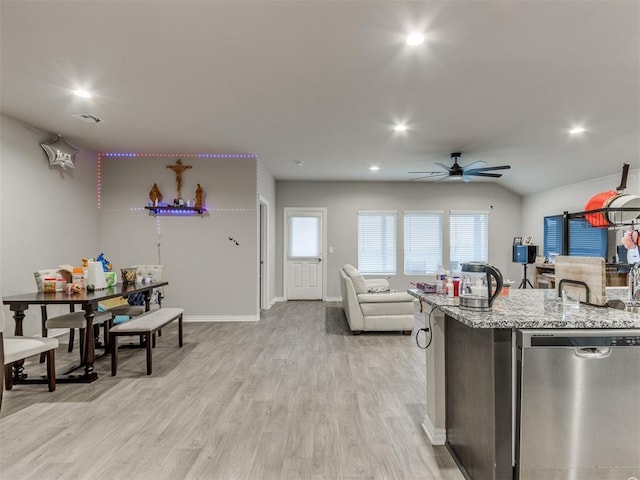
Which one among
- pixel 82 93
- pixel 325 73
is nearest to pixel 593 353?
pixel 325 73

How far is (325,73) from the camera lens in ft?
9.57

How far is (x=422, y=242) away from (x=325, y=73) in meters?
5.74

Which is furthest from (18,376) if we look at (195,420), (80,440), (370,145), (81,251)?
(370,145)

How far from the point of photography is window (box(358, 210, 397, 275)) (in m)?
7.83

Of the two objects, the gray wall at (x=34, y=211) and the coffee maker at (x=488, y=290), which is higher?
the gray wall at (x=34, y=211)

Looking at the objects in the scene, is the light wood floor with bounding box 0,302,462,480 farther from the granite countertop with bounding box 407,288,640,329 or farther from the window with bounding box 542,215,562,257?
the window with bounding box 542,215,562,257

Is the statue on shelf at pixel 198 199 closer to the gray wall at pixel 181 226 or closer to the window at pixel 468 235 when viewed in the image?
the gray wall at pixel 181 226

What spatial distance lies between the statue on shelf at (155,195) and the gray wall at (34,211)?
964mm

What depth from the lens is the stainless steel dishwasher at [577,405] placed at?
5.03ft

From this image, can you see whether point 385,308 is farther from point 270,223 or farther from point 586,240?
point 586,240

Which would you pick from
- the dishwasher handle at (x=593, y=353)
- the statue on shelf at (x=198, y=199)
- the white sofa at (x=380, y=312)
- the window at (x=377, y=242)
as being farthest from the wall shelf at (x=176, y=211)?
the dishwasher handle at (x=593, y=353)

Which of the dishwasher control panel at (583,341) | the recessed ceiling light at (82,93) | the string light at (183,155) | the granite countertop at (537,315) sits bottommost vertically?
the dishwasher control panel at (583,341)

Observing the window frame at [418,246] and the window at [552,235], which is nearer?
the window at [552,235]

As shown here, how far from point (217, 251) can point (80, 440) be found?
11.7 ft
